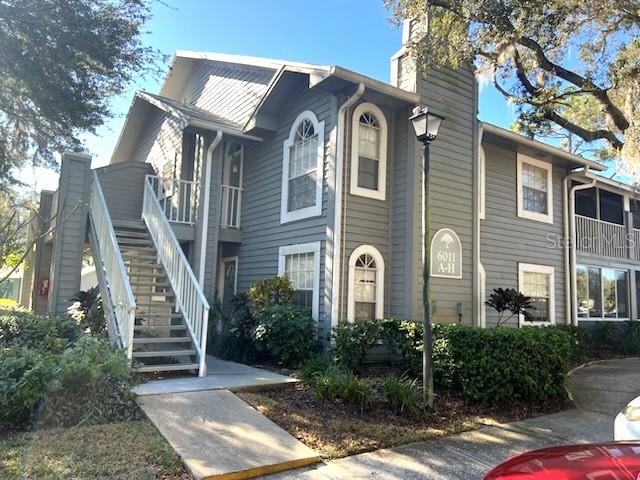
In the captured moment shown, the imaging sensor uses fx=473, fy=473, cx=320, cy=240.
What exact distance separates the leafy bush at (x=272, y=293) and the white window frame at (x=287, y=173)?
1.31 m

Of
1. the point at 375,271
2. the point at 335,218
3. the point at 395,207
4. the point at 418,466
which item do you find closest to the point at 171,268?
the point at 335,218

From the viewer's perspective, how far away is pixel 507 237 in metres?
10.9

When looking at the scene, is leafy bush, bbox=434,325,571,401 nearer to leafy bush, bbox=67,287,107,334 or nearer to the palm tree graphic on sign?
the palm tree graphic on sign

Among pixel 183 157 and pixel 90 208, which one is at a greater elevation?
pixel 183 157

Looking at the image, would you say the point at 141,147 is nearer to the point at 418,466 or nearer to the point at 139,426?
the point at 139,426

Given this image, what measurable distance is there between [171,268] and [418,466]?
19.6ft

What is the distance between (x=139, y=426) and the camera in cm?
496

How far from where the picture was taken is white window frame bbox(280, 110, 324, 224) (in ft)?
28.6

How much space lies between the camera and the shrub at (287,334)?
7.93m

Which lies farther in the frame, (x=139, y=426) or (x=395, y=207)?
(x=395, y=207)

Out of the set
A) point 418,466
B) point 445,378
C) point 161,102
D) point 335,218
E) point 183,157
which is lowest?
point 418,466

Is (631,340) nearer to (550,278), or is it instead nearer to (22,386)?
(550,278)

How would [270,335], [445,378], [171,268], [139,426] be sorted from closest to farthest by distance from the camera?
1. [139,426]
2. [445,378]
3. [270,335]
4. [171,268]

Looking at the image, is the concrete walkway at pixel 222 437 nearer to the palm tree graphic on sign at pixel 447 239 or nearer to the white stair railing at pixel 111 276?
the white stair railing at pixel 111 276
